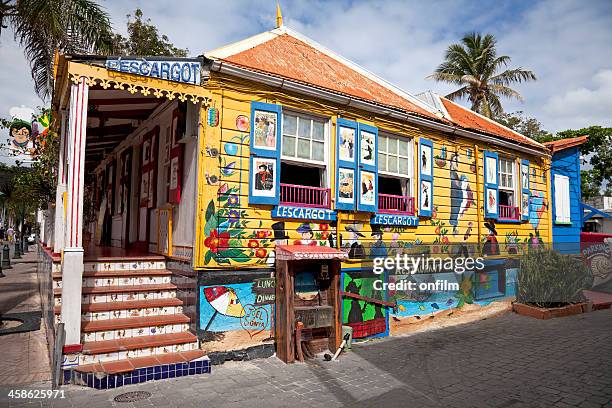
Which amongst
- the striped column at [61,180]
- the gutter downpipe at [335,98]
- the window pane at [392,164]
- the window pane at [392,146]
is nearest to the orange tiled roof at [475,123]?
the gutter downpipe at [335,98]

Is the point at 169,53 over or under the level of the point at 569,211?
over

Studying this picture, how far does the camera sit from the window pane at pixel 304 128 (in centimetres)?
735

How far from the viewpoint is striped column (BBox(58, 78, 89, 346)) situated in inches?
204

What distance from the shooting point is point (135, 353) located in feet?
18.0

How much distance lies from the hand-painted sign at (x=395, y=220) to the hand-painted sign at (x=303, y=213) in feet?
3.65

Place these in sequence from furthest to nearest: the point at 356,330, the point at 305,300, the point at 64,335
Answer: the point at 356,330, the point at 305,300, the point at 64,335

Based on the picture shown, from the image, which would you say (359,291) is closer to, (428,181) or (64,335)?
(428,181)

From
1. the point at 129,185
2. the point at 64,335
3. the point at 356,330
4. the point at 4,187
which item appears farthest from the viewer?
the point at 4,187

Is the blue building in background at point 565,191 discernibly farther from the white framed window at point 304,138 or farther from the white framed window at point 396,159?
the white framed window at point 304,138

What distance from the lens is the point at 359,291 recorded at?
25.6ft

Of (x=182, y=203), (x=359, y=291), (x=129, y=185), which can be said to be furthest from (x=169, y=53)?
(x=359, y=291)

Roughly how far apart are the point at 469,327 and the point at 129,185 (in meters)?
9.11

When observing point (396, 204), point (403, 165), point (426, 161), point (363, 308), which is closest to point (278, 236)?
point (363, 308)

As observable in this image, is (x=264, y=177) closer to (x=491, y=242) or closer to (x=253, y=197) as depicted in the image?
(x=253, y=197)
